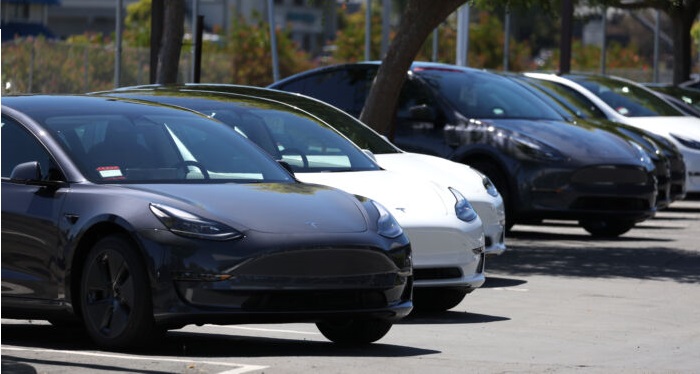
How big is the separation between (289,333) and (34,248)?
173 centimetres

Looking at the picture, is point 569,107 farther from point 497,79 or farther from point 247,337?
point 247,337


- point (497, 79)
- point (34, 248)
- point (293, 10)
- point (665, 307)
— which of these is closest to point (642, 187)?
point (497, 79)

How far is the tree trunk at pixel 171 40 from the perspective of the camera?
20456 mm

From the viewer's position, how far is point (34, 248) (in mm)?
9078

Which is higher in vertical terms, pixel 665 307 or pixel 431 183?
pixel 431 183

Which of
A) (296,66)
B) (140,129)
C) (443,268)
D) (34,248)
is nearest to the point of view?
(34,248)

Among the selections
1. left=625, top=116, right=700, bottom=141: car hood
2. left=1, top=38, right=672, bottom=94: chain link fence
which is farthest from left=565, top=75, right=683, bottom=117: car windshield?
left=1, top=38, right=672, bottom=94: chain link fence

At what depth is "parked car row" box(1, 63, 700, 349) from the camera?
8508 millimetres

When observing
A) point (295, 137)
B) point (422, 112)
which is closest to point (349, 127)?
point (295, 137)

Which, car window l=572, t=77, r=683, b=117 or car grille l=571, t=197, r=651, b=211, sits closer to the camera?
car grille l=571, t=197, r=651, b=211

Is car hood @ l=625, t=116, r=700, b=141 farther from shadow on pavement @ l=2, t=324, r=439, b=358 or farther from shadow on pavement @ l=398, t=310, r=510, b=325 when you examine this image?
shadow on pavement @ l=2, t=324, r=439, b=358

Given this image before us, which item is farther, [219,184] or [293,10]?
[293,10]

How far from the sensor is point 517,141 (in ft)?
56.2

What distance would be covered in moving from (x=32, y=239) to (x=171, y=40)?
461 inches
